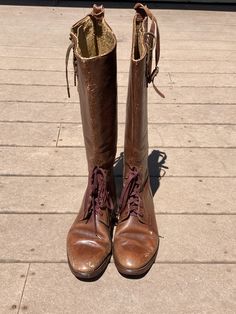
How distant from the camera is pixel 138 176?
6.01ft

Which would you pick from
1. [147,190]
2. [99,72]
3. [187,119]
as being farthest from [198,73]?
[99,72]

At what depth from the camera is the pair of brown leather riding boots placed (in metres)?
1.62

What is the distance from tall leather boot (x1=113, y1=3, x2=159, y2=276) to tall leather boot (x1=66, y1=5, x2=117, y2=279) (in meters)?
0.06

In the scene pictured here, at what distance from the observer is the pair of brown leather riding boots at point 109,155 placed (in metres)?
1.62

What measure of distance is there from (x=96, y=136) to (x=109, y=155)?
12cm

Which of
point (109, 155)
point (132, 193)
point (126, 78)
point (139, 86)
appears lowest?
point (126, 78)

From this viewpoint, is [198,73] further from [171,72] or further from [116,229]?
[116,229]

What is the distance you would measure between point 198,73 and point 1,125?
69.5 inches

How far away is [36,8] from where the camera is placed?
590 cm

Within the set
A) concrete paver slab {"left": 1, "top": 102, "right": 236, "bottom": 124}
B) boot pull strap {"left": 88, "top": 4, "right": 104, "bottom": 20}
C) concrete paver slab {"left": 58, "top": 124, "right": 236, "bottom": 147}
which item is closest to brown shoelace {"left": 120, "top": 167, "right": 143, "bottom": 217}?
boot pull strap {"left": 88, "top": 4, "right": 104, "bottom": 20}

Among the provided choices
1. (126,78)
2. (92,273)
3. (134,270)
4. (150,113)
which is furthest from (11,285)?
(126,78)

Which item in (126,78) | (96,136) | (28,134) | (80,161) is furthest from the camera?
(126,78)

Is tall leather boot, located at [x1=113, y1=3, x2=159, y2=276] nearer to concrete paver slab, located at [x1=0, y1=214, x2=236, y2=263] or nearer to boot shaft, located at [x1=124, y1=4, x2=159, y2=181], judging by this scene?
boot shaft, located at [x1=124, y1=4, x2=159, y2=181]

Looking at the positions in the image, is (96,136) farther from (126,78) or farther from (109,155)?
(126,78)
